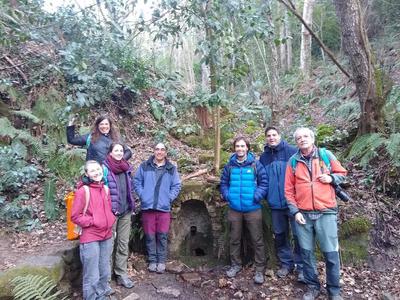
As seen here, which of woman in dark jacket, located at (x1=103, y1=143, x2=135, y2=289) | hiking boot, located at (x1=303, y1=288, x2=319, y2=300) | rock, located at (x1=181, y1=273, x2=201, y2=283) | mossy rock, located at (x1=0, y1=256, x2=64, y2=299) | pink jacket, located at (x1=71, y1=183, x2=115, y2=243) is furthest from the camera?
rock, located at (x1=181, y1=273, x2=201, y2=283)

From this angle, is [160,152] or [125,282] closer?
[125,282]

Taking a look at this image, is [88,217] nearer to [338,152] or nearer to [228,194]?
[228,194]

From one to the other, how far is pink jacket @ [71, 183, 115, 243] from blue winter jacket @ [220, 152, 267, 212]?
5.87 feet

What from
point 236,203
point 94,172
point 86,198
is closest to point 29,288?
point 86,198

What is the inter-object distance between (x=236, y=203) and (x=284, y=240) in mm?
899

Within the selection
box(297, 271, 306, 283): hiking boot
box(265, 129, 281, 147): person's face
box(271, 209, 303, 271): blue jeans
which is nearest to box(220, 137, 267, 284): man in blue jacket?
box(271, 209, 303, 271): blue jeans

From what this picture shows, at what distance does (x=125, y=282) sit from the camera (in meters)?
5.34

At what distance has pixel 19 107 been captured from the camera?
8.04 metres

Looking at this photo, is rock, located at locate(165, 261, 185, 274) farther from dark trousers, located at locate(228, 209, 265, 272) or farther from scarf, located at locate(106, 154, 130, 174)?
scarf, located at locate(106, 154, 130, 174)

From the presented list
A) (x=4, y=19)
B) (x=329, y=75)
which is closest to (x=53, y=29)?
(x=4, y=19)

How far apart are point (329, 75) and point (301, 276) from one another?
11.8m

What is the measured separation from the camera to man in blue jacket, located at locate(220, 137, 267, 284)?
538 cm

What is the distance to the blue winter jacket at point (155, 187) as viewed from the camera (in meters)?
5.68

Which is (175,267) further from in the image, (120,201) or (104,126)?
(104,126)
